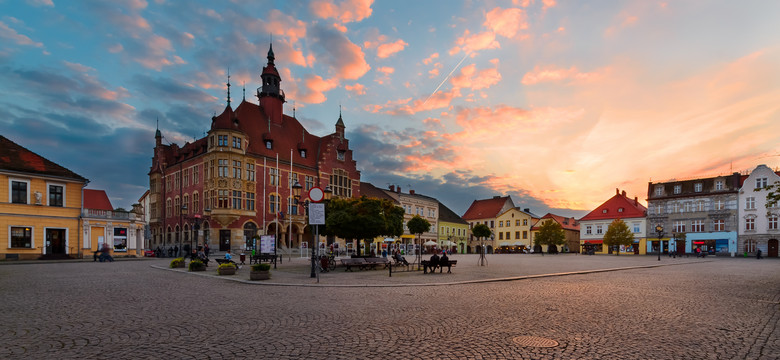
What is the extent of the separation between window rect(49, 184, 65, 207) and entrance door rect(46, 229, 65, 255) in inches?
100

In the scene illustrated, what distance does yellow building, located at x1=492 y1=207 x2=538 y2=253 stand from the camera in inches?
3381

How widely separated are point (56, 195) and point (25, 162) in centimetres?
377

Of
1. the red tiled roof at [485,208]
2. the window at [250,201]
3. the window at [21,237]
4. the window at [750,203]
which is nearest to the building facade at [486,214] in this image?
the red tiled roof at [485,208]

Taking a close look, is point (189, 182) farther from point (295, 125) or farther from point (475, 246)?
point (475, 246)

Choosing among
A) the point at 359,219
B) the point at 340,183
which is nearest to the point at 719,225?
the point at 340,183

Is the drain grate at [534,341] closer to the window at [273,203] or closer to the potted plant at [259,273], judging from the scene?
the potted plant at [259,273]

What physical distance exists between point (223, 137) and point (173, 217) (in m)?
16.2

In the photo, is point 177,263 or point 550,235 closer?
point 177,263

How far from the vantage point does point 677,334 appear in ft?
24.7

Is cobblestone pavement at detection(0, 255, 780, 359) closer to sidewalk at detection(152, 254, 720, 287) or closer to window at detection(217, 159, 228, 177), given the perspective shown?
sidewalk at detection(152, 254, 720, 287)

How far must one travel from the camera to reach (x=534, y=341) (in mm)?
6969

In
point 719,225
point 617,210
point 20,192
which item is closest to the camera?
point 20,192

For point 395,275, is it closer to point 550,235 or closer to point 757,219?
point 550,235

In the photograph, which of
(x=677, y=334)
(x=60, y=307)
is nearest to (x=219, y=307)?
(x=60, y=307)
